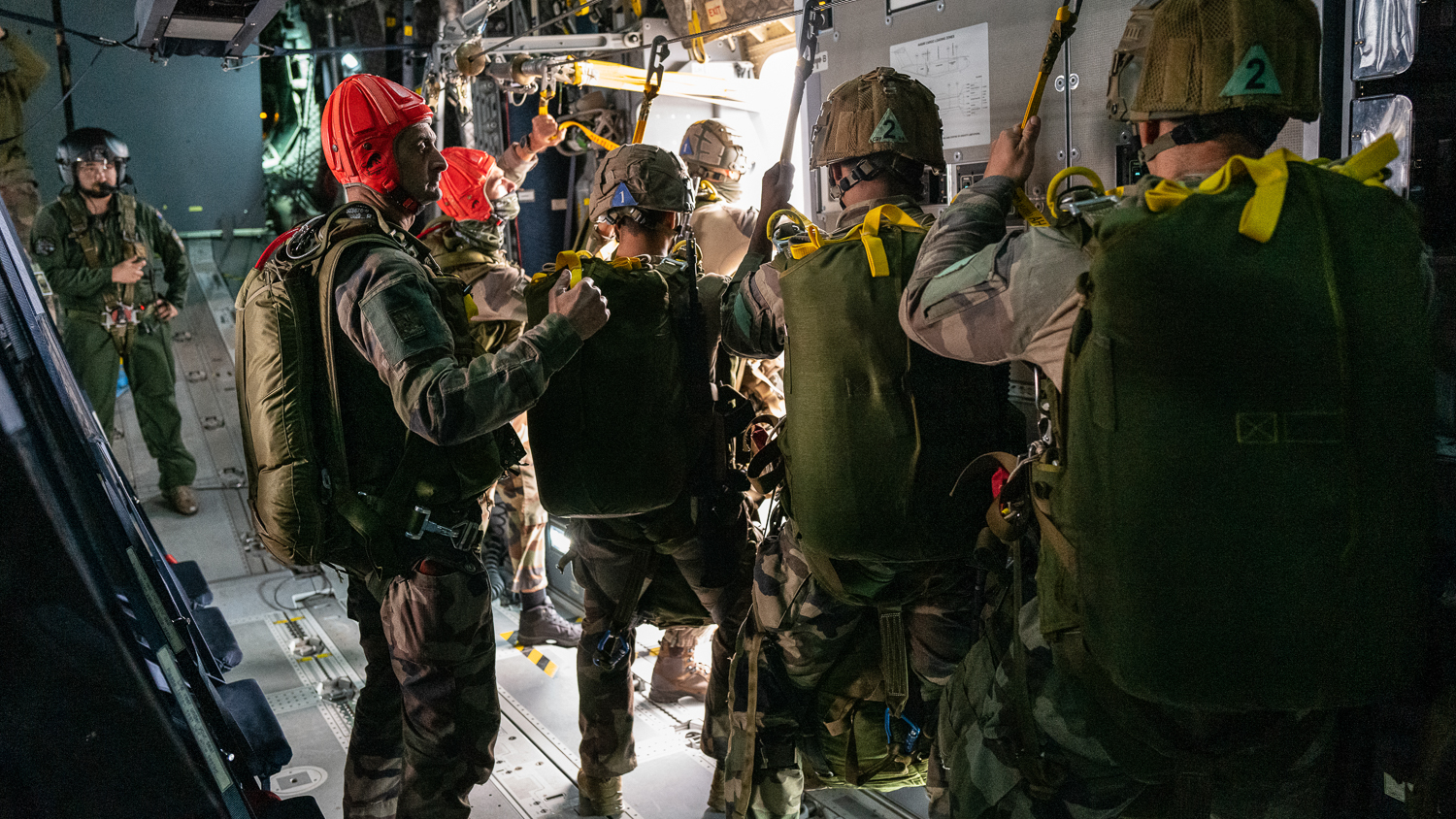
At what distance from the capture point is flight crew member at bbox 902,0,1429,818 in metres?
1.48

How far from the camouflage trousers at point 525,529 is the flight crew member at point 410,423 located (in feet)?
7.18

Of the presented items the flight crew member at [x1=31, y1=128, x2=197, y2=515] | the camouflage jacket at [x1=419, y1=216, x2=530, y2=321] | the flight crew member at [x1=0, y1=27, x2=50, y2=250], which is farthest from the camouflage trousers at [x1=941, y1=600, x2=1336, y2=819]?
the flight crew member at [x1=0, y1=27, x2=50, y2=250]

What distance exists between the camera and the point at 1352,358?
147 cm

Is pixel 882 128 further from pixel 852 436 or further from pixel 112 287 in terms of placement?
pixel 112 287

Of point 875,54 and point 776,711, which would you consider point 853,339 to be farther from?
point 875,54

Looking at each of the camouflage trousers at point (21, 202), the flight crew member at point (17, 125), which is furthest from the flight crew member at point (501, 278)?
the camouflage trousers at point (21, 202)

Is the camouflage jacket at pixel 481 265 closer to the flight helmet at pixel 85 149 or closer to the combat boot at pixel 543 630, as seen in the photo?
the combat boot at pixel 543 630

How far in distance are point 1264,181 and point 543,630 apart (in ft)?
14.4

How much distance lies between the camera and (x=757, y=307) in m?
2.91

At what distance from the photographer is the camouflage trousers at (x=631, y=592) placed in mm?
3436

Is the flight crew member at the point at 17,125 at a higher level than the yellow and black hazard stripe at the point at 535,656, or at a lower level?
higher

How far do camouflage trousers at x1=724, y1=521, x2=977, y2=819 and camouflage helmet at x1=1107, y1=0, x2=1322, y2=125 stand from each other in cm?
131

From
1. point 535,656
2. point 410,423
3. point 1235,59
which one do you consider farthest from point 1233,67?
point 535,656

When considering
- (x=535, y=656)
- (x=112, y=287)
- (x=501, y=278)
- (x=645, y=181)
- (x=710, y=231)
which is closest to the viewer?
(x=645, y=181)
